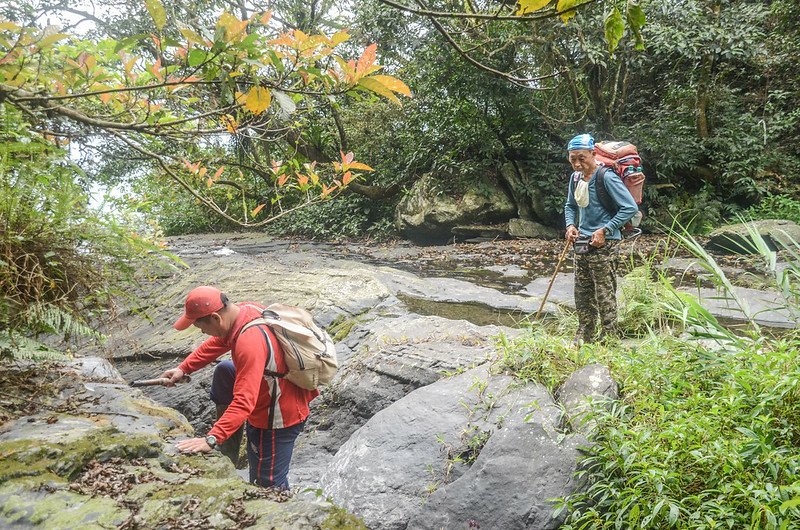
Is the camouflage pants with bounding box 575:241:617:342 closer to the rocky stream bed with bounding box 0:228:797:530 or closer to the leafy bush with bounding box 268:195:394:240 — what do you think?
the rocky stream bed with bounding box 0:228:797:530

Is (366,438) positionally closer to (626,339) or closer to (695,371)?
(695,371)

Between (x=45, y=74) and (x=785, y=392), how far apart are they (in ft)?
12.3

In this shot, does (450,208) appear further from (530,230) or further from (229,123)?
(229,123)

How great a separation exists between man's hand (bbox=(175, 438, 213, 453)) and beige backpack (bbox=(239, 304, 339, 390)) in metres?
0.57

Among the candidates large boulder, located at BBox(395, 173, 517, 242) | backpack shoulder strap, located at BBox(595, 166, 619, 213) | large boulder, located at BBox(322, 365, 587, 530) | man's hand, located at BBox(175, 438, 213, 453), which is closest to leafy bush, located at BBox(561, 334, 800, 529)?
large boulder, located at BBox(322, 365, 587, 530)

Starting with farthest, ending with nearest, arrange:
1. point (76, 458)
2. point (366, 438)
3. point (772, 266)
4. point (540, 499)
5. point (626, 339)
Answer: point (626, 339) < point (366, 438) < point (772, 266) < point (540, 499) < point (76, 458)

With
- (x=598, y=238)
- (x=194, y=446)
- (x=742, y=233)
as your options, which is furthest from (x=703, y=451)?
(x=742, y=233)

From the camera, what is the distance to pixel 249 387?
9.52 feet

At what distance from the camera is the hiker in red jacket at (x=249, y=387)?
288 centimetres

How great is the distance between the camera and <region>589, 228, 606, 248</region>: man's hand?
163 inches

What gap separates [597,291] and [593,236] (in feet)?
1.58

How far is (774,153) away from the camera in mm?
11133

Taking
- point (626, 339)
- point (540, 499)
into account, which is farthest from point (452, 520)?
point (626, 339)

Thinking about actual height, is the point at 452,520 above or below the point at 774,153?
below
